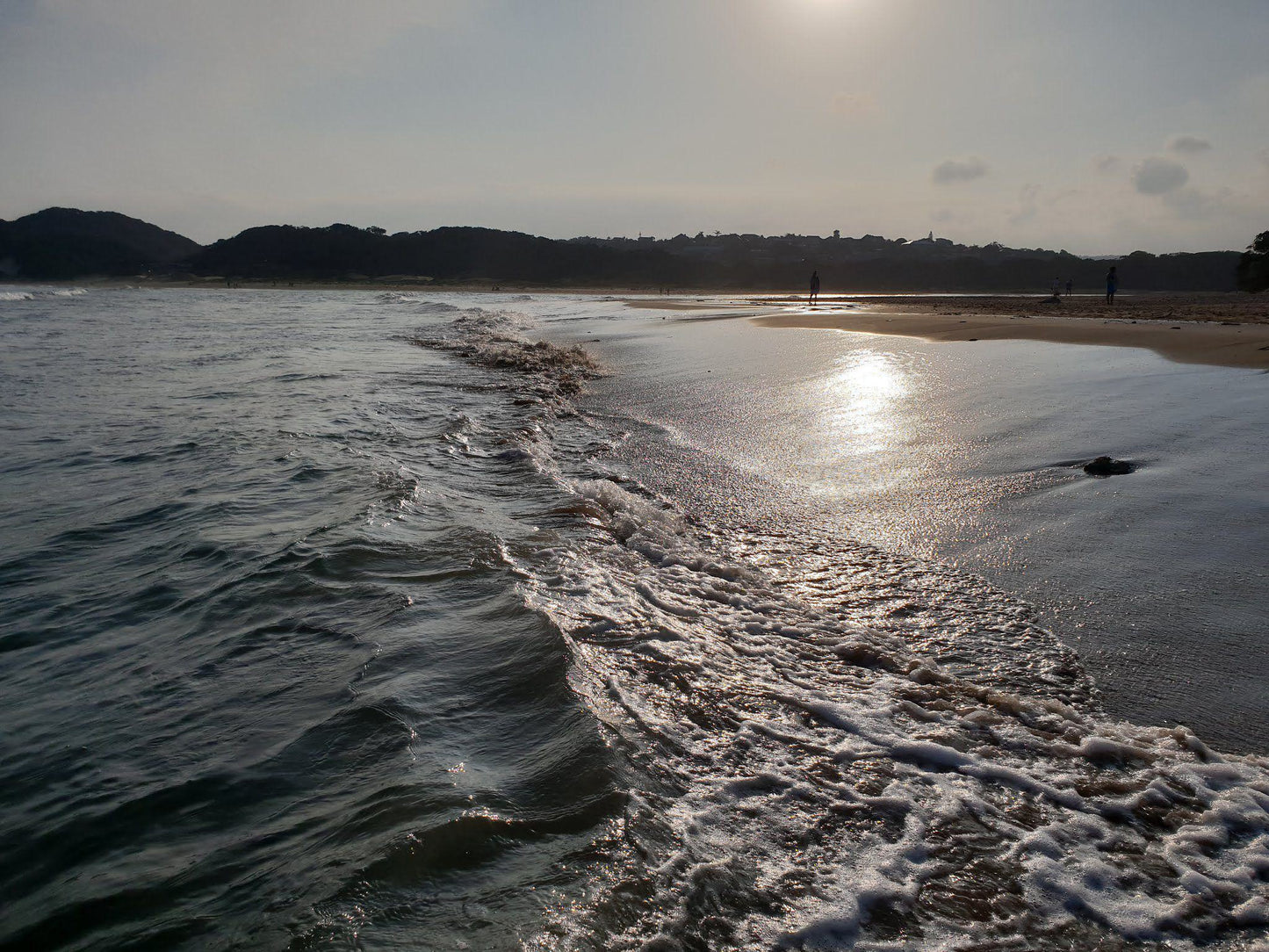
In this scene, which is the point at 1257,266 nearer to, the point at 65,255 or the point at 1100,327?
the point at 1100,327

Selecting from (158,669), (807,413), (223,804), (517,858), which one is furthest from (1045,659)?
(807,413)

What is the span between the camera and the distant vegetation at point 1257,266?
3178 centimetres

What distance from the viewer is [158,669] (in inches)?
115

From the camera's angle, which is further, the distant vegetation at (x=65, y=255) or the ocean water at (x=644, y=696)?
the distant vegetation at (x=65, y=255)

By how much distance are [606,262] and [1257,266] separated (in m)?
60.2

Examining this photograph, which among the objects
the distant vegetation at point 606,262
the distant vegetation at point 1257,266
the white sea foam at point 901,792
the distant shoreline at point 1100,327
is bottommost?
the white sea foam at point 901,792

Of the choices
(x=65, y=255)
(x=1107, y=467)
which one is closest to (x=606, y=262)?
(x=65, y=255)

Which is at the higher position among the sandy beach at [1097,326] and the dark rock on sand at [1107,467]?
the sandy beach at [1097,326]

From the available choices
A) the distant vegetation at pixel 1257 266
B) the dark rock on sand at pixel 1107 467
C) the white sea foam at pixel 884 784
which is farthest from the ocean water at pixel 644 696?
the distant vegetation at pixel 1257 266

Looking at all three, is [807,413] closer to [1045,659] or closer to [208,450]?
[1045,659]

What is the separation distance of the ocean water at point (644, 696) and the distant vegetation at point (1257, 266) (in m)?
35.4

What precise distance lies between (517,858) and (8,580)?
355 centimetres

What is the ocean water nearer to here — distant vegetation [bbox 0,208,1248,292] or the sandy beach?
the sandy beach

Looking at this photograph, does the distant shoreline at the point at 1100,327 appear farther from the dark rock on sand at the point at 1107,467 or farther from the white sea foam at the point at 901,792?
the white sea foam at the point at 901,792
